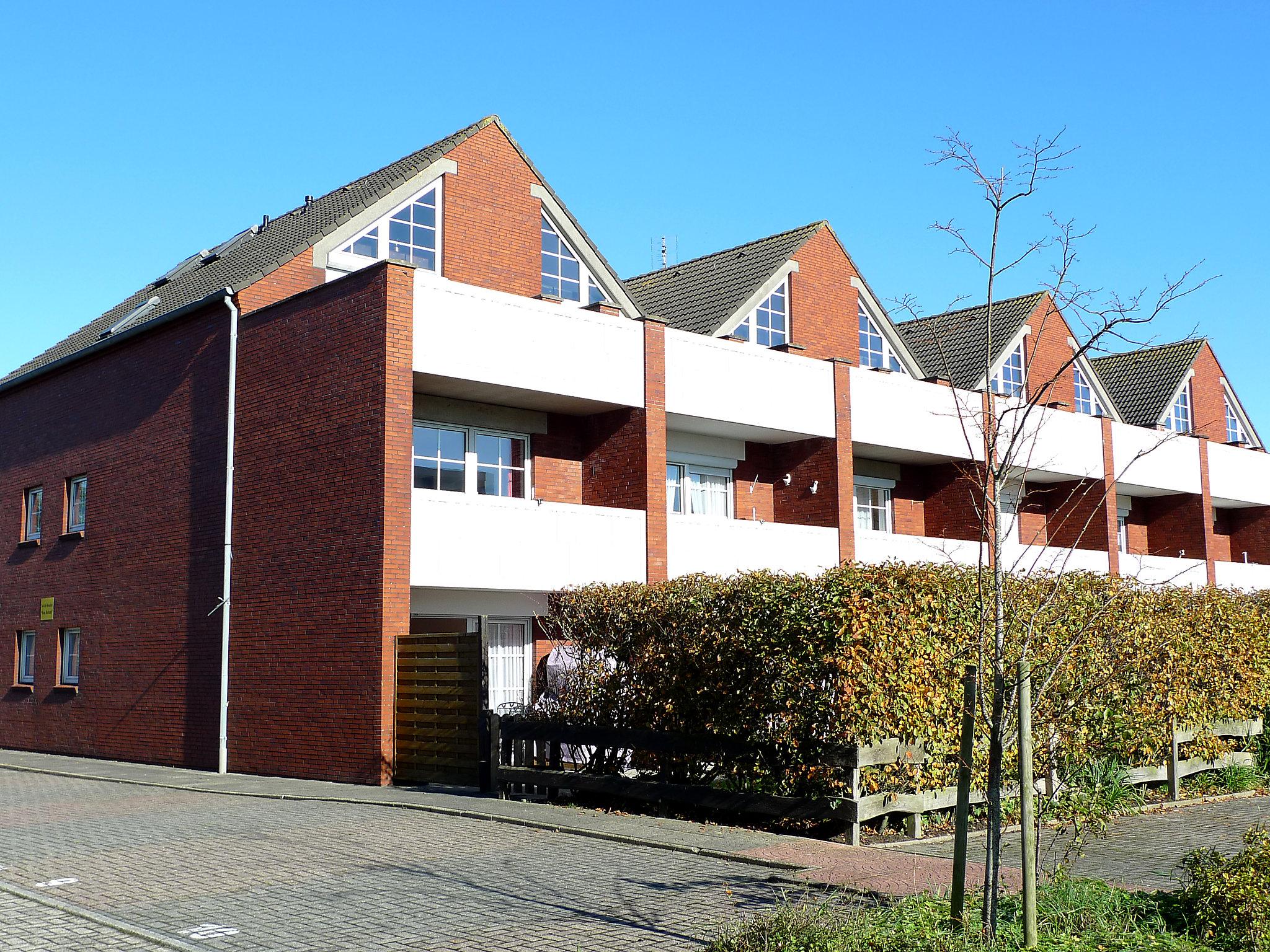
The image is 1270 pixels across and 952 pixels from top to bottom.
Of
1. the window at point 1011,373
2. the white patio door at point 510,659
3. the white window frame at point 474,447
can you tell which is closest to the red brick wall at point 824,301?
the window at point 1011,373

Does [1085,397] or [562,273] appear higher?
[562,273]

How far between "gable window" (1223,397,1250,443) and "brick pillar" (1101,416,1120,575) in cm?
850

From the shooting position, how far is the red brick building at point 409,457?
17469 millimetres

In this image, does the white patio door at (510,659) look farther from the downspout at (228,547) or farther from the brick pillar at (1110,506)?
the brick pillar at (1110,506)

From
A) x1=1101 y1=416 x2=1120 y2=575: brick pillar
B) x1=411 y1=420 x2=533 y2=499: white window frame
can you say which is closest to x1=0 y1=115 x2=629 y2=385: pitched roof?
x1=411 y1=420 x2=533 y2=499: white window frame

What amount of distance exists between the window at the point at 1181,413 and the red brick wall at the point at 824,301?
11869 mm

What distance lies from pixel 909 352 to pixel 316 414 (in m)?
15.1

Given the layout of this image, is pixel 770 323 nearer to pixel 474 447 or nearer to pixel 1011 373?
pixel 474 447

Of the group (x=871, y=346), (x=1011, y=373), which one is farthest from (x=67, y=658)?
(x=1011, y=373)

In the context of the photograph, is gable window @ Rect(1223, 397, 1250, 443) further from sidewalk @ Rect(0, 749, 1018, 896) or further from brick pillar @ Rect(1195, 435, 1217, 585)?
sidewalk @ Rect(0, 749, 1018, 896)

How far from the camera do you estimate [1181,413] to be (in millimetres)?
34500

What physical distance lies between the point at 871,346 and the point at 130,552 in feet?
51.5

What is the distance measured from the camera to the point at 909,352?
1125 inches

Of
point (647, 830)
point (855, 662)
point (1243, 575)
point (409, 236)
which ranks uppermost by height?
point (409, 236)
